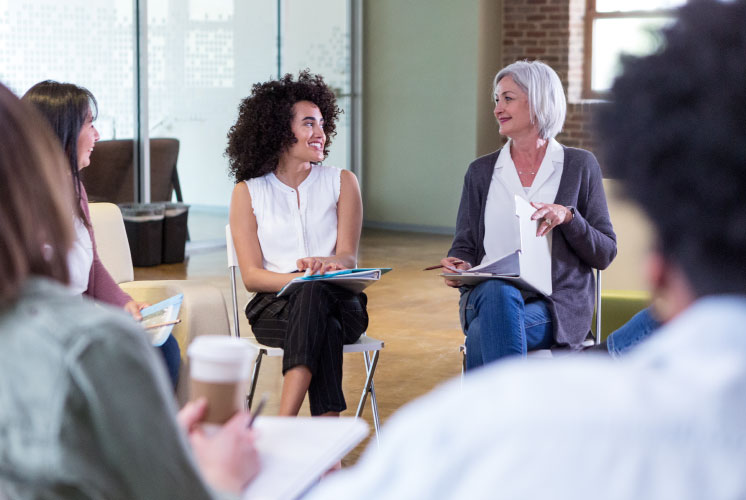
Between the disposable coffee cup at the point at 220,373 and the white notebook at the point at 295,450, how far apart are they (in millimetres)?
104

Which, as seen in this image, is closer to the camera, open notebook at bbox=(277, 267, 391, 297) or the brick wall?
open notebook at bbox=(277, 267, 391, 297)

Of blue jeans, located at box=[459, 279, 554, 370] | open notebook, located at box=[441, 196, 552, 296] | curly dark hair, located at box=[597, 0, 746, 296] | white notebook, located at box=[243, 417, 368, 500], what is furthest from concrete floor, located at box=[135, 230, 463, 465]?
curly dark hair, located at box=[597, 0, 746, 296]

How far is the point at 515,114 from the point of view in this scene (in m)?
3.27

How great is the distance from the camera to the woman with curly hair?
288cm

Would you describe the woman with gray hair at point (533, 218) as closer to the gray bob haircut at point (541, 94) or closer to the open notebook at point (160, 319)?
the gray bob haircut at point (541, 94)

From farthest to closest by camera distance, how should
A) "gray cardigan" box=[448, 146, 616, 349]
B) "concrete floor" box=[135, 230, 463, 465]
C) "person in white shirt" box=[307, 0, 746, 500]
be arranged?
"concrete floor" box=[135, 230, 463, 465], "gray cardigan" box=[448, 146, 616, 349], "person in white shirt" box=[307, 0, 746, 500]

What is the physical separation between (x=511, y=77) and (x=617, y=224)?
0.72m

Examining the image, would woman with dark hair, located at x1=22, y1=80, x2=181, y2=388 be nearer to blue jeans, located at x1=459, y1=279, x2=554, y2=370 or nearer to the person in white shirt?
blue jeans, located at x1=459, y1=279, x2=554, y2=370

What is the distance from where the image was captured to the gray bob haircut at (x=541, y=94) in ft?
10.7

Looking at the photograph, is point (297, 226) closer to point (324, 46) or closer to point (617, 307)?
point (617, 307)

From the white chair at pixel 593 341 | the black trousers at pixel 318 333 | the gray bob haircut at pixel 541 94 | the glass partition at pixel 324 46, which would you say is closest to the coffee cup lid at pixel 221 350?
the black trousers at pixel 318 333

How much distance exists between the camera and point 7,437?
0.86 m

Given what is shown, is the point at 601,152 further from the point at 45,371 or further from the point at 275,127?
the point at 275,127

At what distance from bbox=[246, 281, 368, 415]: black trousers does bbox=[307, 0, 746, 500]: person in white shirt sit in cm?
221
